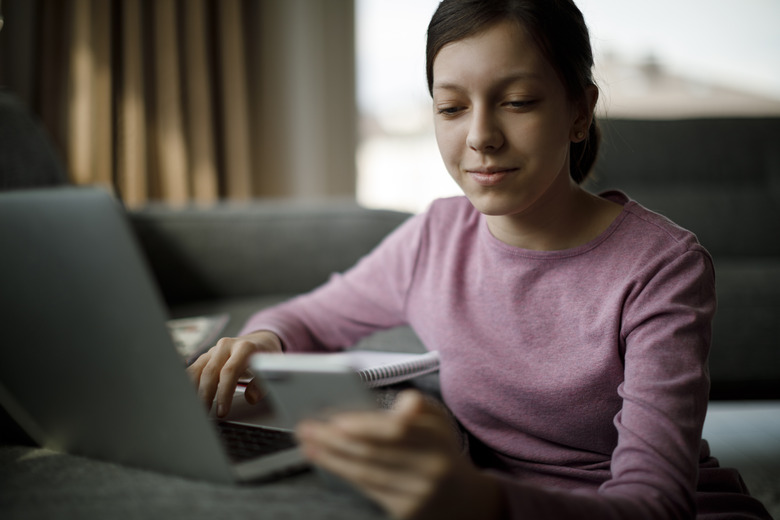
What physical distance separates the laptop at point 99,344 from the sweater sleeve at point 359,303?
37 centimetres

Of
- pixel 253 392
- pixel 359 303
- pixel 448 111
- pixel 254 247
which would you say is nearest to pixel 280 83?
pixel 254 247

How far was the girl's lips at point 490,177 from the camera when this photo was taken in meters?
0.69

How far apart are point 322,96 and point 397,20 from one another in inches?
19.9

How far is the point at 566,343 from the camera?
70 centimetres

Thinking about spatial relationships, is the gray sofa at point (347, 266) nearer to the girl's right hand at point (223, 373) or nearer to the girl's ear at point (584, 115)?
the girl's right hand at point (223, 373)

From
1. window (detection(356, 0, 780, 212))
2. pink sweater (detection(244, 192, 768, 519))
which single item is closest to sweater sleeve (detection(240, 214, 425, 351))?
pink sweater (detection(244, 192, 768, 519))

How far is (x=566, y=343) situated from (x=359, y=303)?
34cm

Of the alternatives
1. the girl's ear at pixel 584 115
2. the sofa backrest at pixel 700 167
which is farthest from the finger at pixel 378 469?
the sofa backrest at pixel 700 167

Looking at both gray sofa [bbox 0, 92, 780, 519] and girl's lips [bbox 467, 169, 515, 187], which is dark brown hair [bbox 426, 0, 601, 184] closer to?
girl's lips [bbox 467, 169, 515, 187]

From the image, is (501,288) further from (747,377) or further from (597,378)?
(747,377)

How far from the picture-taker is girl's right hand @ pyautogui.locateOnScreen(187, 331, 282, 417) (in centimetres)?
64

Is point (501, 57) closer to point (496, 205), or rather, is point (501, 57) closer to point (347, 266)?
point (496, 205)

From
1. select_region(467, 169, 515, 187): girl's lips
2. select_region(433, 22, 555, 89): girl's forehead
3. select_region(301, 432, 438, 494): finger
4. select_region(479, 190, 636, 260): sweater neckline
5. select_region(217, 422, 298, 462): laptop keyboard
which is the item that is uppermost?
select_region(433, 22, 555, 89): girl's forehead

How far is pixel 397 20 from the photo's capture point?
3.03 metres
